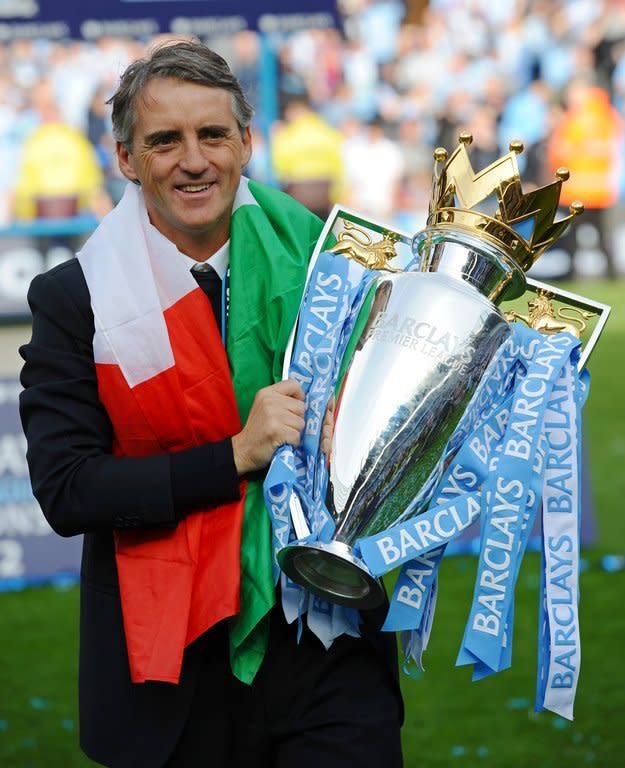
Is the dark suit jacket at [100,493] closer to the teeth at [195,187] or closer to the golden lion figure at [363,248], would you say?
the teeth at [195,187]

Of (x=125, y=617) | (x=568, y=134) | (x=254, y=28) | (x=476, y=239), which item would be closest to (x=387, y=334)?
(x=476, y=239)

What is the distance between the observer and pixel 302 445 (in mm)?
2369

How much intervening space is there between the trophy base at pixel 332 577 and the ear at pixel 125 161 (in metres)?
0.75

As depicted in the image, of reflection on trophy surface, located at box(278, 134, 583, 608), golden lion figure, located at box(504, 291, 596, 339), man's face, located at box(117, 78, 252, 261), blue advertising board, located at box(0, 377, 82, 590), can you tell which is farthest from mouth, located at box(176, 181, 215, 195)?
blue advertising board, located at box(0, 377, 82, 590)

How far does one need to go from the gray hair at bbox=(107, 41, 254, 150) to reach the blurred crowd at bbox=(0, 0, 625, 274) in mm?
4961

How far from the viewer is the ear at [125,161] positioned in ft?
8.20

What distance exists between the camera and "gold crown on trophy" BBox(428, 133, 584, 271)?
7.75ft

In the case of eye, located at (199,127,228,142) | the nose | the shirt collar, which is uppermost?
eye, located at (199,127,228,142)

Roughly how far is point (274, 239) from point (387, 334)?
32cm

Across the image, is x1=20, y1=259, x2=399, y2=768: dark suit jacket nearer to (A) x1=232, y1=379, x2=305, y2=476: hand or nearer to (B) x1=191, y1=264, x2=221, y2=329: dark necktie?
(A) x1=232, y1=379, x2=305, y2=476: hand

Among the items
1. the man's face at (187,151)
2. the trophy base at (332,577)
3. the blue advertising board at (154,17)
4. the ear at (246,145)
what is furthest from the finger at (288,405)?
the blue advertising board at (154,17)

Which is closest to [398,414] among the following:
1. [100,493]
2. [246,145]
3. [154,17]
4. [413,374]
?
[413,374]

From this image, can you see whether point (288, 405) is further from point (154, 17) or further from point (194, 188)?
point (154, 17)

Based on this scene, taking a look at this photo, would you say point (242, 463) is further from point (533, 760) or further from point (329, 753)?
point (533, 760)
